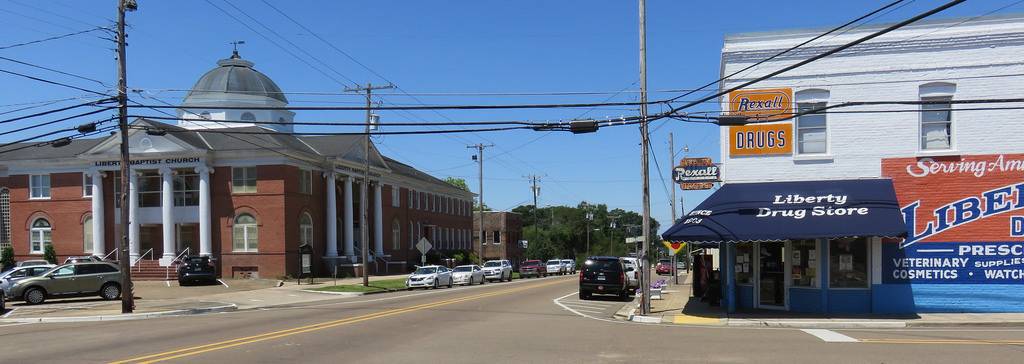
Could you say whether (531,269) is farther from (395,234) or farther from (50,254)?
(50,254)

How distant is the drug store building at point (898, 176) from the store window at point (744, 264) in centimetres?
87

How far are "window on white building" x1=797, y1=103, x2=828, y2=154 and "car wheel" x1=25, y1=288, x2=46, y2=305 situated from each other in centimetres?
2589


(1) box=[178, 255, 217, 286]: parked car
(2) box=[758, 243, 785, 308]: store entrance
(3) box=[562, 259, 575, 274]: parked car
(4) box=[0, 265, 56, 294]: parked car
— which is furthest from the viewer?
(3) box=[562, 259, 575, 274]: parked car

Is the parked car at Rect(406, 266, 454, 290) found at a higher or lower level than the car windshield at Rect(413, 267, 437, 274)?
lower

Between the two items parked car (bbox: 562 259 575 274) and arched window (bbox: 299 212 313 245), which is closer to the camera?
arched window (bbox: 299 212 313 245)

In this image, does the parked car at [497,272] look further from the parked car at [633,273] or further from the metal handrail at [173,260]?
the metal handrail at [173,260]

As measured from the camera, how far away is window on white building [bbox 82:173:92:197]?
49.4 meters

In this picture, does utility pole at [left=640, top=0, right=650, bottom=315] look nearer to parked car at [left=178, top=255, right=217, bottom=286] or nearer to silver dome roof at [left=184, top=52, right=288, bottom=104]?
parked car at [left=178, top=255, right=217, bottom=286]

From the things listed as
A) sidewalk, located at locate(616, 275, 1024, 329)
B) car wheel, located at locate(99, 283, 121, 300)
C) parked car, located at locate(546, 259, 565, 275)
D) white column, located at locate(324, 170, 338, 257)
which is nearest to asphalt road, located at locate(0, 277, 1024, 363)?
sidewalk, located at locate(616, 275, 1024, 329)

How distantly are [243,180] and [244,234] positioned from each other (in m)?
3.24

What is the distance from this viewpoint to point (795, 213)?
18.6 metres

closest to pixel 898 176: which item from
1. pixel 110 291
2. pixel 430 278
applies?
pixel 430 278

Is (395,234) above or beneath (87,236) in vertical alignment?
beneath

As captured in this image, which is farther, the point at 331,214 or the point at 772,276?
the point at 331,214
